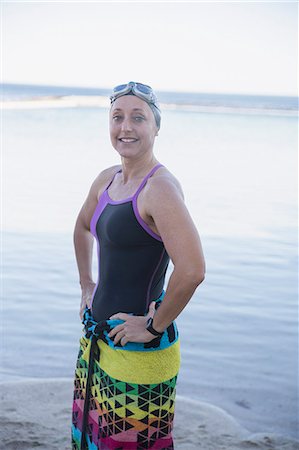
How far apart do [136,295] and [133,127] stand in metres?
0.66

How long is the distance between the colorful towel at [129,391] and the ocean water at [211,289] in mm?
2012

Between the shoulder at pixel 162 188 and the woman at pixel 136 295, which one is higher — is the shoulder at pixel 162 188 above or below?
above

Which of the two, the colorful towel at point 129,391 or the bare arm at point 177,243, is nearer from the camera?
the bare arm at point 177,243

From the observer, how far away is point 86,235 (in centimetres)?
321

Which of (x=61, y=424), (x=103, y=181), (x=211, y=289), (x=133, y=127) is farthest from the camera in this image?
(x=211, y=289)

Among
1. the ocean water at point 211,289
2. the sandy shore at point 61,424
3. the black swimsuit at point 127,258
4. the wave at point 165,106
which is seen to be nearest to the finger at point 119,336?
the black swimsuit at point 127,258

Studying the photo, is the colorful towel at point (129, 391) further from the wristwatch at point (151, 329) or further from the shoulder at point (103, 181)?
the shoulder at point (103, 181)

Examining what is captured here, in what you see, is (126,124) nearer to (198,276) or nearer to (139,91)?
(139,91)

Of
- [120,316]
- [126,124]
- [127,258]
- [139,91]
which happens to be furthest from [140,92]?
[120,316]

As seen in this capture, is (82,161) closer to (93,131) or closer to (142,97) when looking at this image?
(93,131)

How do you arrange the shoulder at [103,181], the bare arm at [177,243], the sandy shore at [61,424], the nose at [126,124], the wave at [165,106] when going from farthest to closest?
the wave at [165,106] → the sandy shore at [61,424] → the shoulder at [103,181] → the nose at [126,124] → the bare arm at [177,243]

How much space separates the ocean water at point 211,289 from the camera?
16.1ft

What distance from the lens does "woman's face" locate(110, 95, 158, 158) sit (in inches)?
102

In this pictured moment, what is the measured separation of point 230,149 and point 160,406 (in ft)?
62.3
